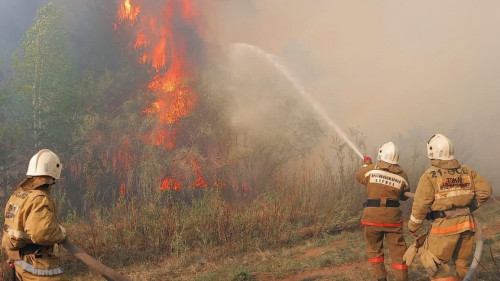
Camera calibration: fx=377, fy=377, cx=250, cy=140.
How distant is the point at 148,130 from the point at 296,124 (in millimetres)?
5496

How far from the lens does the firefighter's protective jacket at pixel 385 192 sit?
17.5ft

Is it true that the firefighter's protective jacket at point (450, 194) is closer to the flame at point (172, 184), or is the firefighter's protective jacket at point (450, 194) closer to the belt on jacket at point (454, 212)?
the belt on jacket at point (454, 212)

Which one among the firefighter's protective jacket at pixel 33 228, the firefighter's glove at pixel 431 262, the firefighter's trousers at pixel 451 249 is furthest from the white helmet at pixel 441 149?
the firefighter's protective jacket at pixel 33 228

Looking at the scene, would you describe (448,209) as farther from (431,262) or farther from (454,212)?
(431,262)

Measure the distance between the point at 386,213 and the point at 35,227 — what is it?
4318mm

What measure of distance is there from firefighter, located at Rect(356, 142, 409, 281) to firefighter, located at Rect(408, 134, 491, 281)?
0.77 meters

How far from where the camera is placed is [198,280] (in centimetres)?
611

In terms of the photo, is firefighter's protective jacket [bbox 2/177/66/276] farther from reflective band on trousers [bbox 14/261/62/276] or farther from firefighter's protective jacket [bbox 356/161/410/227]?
firefighter's protective jacket [bbox 356/161/410/227]

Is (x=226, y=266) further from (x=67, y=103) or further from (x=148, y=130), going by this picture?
(x=67, y=103)

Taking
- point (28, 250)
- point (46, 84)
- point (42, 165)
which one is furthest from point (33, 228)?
point (46, 84)

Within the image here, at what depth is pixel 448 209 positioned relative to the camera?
14.5 ft

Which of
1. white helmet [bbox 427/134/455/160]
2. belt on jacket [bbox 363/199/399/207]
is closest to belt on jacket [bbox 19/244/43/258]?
belt on jacket [bbox 363/199/399/207]

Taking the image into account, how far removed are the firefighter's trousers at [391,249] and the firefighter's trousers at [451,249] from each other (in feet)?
2.46

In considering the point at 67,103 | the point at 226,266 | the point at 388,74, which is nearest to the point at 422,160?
the point at 388,74
